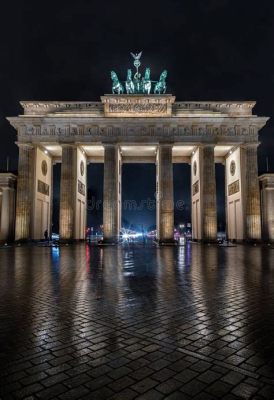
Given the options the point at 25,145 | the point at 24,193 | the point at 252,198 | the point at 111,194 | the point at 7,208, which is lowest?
the point at 7,208

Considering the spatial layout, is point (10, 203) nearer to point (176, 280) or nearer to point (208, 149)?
point (208, 149)

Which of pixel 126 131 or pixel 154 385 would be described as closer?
pixel 154 385

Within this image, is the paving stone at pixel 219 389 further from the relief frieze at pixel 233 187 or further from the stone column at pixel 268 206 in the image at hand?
the stone column at pixel 268 206

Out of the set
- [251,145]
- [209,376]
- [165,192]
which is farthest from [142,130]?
[209,376]

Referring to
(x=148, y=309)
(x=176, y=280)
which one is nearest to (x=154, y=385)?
(x=148, y=309)

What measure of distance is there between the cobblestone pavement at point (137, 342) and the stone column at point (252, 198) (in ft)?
103

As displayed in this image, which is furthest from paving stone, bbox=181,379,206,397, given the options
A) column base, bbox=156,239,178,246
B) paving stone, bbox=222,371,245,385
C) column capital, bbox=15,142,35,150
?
column capital, bbox=15,142,35,150

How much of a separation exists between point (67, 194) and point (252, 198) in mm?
24409

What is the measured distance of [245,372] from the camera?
11.4 ft

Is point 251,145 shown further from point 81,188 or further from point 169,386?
point 169,386

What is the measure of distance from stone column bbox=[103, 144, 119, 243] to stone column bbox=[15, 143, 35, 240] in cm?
985

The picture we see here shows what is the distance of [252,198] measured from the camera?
38219 mm

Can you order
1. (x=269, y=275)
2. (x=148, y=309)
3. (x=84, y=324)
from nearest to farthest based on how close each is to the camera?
(x=84, y=324), (x=148, y=309), (x=269, y=275)

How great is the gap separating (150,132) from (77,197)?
13683 mm
